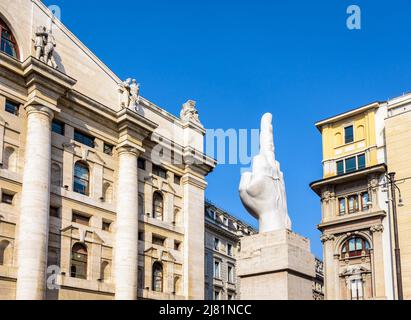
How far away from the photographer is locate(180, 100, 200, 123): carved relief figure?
178ft

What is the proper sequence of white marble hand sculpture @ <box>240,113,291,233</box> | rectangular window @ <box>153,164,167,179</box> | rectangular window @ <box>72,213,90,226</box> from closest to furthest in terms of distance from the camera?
white marble hand sculpture @ <box>240,113,291,233</box>
rectangular window @ <box>72,213,90,226</box>
rectangular window @ <box>153,164,167,179</box>

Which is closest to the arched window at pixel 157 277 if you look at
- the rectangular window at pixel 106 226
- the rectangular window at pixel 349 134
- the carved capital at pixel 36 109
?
the rectangular window at pixel 106 226

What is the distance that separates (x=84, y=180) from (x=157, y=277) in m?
9.88

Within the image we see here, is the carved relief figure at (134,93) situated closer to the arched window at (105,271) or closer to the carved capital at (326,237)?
the arched window at (105,271)

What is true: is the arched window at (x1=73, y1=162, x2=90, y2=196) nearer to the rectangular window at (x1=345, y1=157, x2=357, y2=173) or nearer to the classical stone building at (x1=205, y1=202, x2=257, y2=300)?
the classical stone building at (x1=205, y1=202, x2=257, y2=300)

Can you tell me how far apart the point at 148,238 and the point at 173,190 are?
559cm

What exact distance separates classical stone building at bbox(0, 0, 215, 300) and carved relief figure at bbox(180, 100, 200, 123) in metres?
2.30

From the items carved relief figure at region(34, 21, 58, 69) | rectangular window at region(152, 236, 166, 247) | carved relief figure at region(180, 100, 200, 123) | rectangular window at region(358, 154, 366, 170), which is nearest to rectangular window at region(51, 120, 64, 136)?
carved relief figure at region(34, 21, 58, 69)

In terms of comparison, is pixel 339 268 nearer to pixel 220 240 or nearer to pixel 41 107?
pixel 220 240

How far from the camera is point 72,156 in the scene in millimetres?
41625

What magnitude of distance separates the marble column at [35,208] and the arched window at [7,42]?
4.14 m

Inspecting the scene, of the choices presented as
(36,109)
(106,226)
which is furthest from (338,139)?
(36,109)
